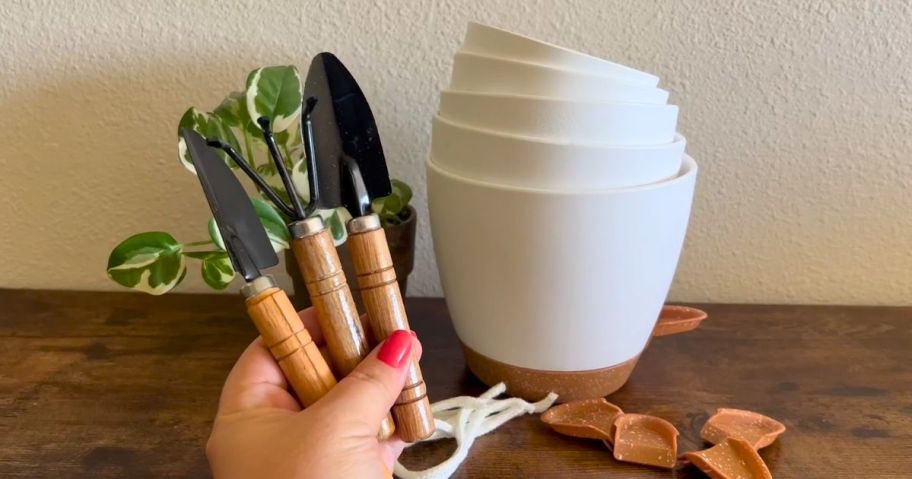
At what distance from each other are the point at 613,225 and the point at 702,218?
30 centimetres

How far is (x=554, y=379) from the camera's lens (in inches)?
20.6

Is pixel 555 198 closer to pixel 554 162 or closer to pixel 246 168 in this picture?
pixel 554 162

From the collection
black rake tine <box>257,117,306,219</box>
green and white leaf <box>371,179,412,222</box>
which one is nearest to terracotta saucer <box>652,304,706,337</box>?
green and white leaf <box>371,179,412,222</box>

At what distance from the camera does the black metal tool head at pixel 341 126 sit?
428 mm

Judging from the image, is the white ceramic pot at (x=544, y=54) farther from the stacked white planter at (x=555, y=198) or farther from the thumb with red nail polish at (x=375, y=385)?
the thumb with red nail polish at (x=375, y=385)

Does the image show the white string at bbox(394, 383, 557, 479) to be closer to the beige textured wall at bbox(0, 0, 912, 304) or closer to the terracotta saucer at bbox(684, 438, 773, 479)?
the terracotta saucer at bbox(684, 438, 773, 479)

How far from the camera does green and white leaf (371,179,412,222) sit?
1.97ft

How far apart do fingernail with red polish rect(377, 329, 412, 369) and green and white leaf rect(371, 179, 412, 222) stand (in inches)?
8.8

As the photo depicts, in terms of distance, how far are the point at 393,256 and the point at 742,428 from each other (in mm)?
313

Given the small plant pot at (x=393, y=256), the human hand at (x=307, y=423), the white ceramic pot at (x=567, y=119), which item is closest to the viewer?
the human hand at (x=307, y=423)

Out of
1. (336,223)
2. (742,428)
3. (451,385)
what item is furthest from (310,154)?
(742,428)

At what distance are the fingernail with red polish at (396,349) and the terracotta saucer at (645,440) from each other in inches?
7.7

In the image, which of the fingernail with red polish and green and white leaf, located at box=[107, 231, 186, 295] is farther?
green and white leaf, located at box=[107, 231, 186, 295]

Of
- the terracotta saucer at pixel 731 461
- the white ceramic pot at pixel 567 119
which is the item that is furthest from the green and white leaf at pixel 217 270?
the terracotta saucer at pixel 731 461
